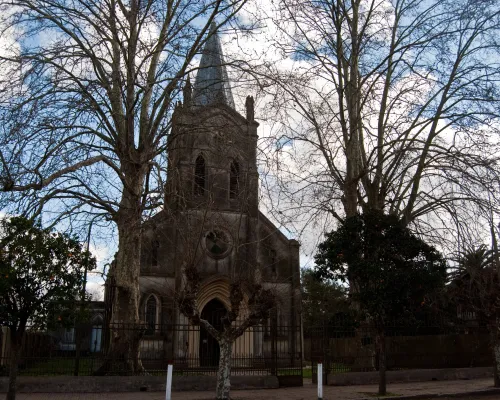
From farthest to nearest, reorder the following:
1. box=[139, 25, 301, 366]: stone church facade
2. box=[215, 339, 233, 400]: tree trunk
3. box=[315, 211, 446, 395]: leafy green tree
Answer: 1. box=[139, 25, 301, 366]: stone church facade
2. box=[315, 211, 446, 395]: leafy green tree
3. box=[215, 339, 233, 400]: tree trunk

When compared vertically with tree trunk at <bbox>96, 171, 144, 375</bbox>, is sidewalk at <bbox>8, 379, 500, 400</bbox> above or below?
below

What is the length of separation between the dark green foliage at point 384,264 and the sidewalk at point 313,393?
6.53 feet

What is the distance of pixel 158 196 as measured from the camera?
614 inches

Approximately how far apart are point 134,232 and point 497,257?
462 inches

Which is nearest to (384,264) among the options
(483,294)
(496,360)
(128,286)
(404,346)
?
(483,294)

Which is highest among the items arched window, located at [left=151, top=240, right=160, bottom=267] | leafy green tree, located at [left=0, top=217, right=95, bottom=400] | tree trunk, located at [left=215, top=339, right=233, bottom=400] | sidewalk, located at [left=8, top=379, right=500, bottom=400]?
arched window, located at [left=151, top=240, right=160, bottom=267]

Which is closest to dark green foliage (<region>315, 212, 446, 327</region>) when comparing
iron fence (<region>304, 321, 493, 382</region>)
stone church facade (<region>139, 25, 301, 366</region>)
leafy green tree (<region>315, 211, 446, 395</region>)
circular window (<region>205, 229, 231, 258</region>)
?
leafy green tree (<region>315, 211, 446, 395</region>)

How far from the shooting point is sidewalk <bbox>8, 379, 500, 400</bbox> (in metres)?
13.2

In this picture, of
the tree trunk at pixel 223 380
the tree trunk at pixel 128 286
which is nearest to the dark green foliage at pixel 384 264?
the tree trunk at pixel 223 380

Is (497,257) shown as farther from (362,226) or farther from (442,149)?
(362,226)

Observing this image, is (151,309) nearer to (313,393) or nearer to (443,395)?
(313,393)

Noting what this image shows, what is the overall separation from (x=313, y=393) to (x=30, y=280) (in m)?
8.29

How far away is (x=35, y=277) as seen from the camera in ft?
34.8

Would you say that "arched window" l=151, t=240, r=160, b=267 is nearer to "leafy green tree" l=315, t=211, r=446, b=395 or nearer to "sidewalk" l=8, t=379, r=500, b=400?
"sidewalk" l=8, t=379, r=500, b=400
